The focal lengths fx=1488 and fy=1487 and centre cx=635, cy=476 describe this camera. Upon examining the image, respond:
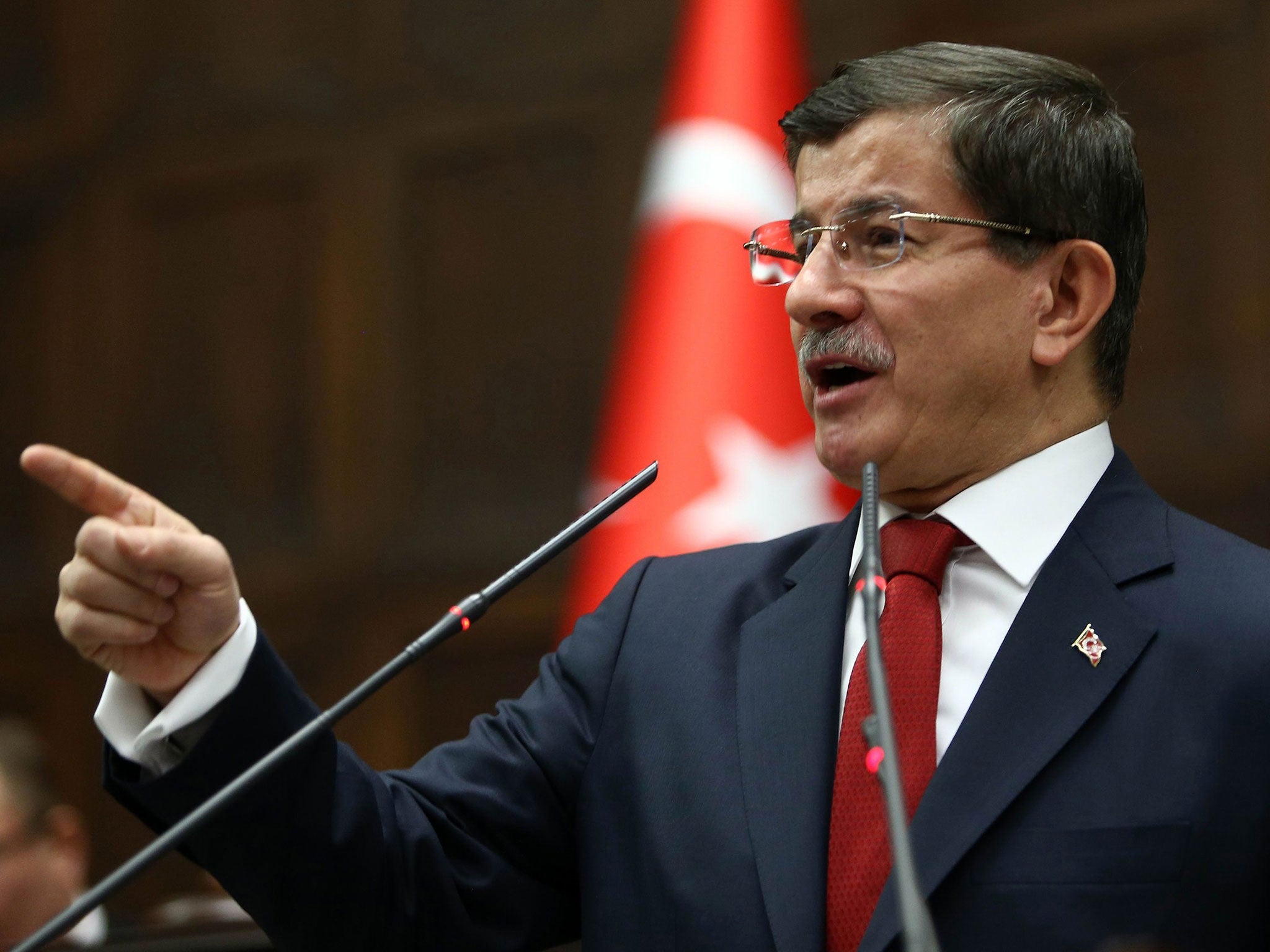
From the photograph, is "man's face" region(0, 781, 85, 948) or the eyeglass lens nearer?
the eyeglass lens

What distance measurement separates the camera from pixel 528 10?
4.00 metres

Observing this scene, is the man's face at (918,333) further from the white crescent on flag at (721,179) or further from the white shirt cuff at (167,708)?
the white crescent on flag at (721,179)

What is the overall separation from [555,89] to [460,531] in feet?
3.94

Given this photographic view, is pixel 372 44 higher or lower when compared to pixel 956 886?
higher

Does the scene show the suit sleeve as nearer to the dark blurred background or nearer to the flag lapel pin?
the flag lapel pin

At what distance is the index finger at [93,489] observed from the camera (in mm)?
1079

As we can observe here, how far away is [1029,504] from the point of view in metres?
1.54

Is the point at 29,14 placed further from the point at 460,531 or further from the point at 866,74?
the point at 866,74

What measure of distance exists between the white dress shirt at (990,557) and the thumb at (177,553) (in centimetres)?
10

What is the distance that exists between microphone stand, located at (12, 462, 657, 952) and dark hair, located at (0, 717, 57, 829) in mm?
2016

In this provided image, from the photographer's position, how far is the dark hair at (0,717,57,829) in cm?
300

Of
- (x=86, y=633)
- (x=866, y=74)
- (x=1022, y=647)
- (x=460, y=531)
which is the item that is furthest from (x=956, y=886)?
(x=460, y=531)

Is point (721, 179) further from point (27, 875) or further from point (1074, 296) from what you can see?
point (27, 875)

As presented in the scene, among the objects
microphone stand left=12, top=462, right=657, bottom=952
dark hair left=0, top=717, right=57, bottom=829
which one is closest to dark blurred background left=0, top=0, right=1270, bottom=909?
dark hair left=0, top=717, right=57, bottom=829
